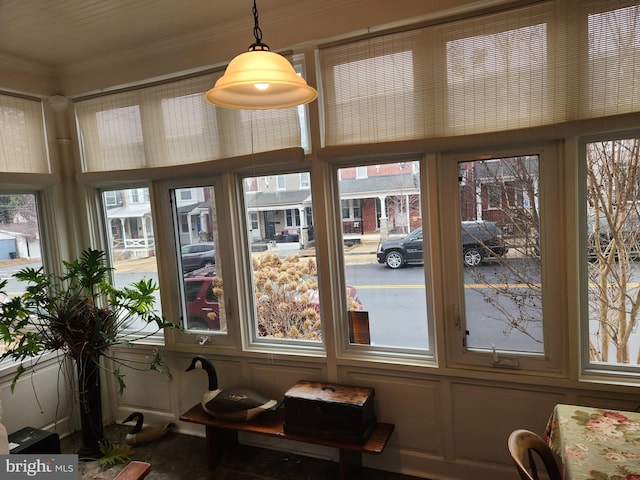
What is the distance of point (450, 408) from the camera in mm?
2445

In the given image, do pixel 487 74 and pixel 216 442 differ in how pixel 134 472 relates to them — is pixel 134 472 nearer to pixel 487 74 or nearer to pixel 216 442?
pixel 216 442

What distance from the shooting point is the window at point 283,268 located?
278 cm

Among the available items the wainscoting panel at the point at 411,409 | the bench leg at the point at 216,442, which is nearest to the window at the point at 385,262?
the wainscoting panel at the point at 411,409

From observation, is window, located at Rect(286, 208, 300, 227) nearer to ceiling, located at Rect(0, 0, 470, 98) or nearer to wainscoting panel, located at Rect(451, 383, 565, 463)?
ceiling, located at Rect(0, 0, 470, 98)

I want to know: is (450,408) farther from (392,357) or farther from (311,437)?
(311,437)

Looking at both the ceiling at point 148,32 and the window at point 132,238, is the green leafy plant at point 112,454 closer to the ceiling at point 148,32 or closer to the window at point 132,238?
the window at point 132,238

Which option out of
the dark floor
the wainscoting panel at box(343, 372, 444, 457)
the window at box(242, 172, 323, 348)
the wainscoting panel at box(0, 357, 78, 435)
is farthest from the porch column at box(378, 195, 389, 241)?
the wainscoting panel at box(0, 357, 78, 435)

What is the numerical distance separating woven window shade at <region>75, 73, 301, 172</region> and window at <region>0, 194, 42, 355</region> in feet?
1.68

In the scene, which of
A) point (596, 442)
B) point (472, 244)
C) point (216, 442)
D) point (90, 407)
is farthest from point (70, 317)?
point (596, 442)

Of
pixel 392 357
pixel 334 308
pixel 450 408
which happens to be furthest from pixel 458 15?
pixel 450 408

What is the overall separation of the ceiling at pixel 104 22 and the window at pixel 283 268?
3.32 feet

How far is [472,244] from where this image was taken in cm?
237

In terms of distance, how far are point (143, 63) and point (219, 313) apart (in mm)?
1852

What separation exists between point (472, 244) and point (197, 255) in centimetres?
189
